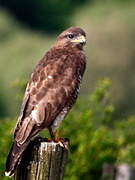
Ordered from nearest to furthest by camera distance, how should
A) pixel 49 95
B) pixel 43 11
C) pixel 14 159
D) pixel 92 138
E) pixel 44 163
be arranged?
1. pixel 44 163
2. pixel 14 159
3. pixel 49 95
4. pixel 92 138
5. pixel 43 11

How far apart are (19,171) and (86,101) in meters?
5.14

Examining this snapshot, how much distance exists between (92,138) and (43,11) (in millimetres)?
41578

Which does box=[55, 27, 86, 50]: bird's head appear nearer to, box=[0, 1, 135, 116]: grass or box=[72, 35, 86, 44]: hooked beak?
box=[72, 35, 86, 44]: hooked beak

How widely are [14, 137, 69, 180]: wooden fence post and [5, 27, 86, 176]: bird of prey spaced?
0.67ft

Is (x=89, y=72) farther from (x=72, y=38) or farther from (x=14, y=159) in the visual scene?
(x=14, y=159)

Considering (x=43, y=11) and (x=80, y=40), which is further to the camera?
(x=43, y=11)

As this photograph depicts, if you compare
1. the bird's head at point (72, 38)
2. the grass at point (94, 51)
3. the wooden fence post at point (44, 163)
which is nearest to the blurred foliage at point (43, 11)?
the grass at point (94, 51)

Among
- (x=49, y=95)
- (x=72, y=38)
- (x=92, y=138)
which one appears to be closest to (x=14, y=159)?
(x=49, y=95)

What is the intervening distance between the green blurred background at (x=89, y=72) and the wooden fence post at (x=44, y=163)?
82.9 inches

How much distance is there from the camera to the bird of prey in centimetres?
1002

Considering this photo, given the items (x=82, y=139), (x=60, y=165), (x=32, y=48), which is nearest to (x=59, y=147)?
(x=60, y=165)

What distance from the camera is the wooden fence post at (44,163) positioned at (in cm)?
915

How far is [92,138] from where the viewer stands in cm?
1370

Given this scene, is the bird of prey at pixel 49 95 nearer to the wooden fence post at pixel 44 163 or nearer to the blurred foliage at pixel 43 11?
the wooden fence post at pixel 44 163
